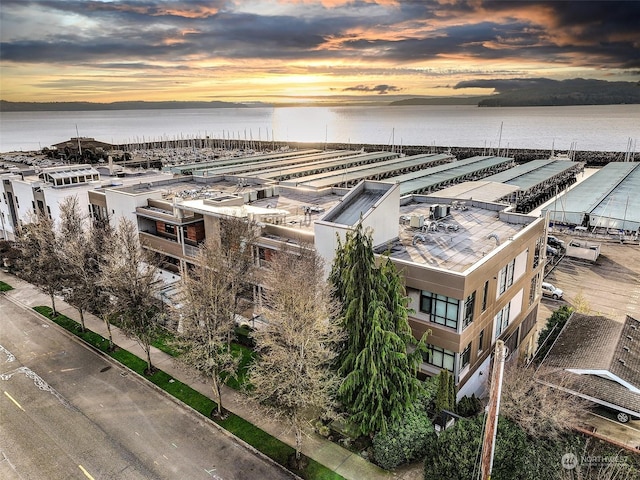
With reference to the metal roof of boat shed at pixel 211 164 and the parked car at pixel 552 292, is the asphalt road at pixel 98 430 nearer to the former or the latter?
the parked car at pixel 552 292

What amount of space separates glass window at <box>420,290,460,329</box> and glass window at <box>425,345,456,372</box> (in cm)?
175

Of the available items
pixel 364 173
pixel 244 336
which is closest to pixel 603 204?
pixel 364 173

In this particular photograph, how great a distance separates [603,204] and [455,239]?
62.4 metres

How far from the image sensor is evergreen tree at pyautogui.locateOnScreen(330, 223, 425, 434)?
23328 millimetres

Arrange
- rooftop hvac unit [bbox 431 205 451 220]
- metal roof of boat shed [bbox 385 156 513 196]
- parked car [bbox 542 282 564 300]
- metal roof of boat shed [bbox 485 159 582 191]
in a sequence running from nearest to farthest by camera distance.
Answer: rooftop hvac unit [bbox 431 205 451 220]
parked car [bbox 542 282 564 300]
metal roof of boat shed [bbox 385 156 513 196]
metal roof of boat shed [bbox 485 159 582 191]

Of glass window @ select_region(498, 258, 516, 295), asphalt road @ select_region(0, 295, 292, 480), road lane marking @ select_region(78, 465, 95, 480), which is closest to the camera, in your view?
road lane marking @ select_region(78, 465, 95, 480)

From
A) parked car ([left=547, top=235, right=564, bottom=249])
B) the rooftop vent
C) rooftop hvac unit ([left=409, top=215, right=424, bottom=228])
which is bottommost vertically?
parked car ([left=547, top=235, right=564, bottom=249])

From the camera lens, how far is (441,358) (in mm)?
27109

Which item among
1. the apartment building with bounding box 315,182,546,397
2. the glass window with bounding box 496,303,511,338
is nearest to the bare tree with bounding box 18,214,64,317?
the apartment building with bounding box 315,182,546,397

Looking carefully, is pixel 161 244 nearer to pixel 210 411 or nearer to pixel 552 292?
pixel 210 411

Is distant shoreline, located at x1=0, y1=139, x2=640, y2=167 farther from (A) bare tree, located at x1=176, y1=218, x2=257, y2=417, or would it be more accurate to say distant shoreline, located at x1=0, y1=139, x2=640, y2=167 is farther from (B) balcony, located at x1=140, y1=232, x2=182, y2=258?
(A) bare tree, located at x1=176, y1=218, x2=257, y2=417

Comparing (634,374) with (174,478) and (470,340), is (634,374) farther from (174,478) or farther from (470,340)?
(174,478)

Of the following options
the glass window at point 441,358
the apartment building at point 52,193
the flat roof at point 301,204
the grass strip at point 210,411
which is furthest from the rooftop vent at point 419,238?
the apartment building at point 52,193

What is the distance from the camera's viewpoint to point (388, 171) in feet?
307
